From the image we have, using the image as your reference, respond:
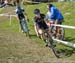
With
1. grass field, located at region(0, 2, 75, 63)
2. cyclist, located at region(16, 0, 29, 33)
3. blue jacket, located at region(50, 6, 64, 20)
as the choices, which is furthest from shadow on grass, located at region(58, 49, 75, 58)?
cyclist, located at region(16, 0, 29, 33)

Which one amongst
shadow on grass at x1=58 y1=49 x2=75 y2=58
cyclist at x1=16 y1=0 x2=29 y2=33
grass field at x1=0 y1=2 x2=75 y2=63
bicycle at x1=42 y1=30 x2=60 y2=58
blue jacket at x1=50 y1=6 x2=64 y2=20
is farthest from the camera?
cyclist at x1=16 y1=0 x2=29 y2=33

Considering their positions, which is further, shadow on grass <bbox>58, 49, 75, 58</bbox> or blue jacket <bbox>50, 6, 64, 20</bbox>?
blue jacket <bbox>50, 6, 64, 20</bbox>

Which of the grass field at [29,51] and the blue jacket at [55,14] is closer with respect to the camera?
the grass field at [29,51]

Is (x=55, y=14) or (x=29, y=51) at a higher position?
(x=55, y=14)

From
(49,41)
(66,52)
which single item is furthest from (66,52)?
(49,41)

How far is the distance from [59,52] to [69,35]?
5.68 m

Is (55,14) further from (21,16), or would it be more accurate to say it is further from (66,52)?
(66,52)

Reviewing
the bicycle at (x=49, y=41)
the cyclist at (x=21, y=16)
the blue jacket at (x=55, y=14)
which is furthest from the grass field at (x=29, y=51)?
the blue jacket at (x=55, y=14)

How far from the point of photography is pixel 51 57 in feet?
43.7

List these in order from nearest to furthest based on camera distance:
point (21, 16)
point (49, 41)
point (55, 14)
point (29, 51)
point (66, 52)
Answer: point (49, 41) → point (66, 52) → point (29, 51) → point (55, 14) → point (21, 16)

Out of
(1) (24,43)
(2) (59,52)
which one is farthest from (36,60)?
(1) (24,43)

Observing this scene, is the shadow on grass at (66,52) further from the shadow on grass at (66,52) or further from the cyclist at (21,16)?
the cyclist at (21,16)

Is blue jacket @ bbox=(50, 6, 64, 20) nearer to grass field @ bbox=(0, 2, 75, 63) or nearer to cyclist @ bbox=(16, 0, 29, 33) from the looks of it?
grass field @ bbox=(0, 2, 75, 63)

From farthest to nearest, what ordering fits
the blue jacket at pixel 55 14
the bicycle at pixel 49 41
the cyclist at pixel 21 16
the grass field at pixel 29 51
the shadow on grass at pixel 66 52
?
1. the cyclist at pixel 21 16
2. the blue jacket at pixel 55 14
3. the shadow on grass at pixel 66 52
4. the bicycle at pixel 49 41
5. the grass field at pixel 29 51
